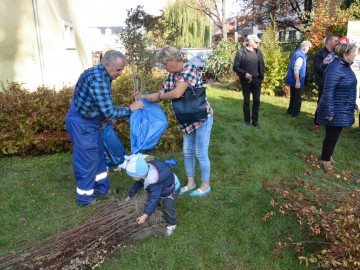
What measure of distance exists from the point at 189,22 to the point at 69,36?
22581mm

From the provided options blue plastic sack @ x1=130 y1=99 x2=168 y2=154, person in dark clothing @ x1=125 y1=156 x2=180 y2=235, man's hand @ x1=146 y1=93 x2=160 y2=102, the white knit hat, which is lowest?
person in dark clothing @ x1=125 y1=156 x2=180 y2=235

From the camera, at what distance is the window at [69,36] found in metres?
11.7

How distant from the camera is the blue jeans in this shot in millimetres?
3903

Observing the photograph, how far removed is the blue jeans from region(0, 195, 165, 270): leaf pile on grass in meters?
1.02

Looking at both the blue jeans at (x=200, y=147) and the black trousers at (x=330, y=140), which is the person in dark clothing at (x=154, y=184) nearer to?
the blue jeans at (x=200, y=147)

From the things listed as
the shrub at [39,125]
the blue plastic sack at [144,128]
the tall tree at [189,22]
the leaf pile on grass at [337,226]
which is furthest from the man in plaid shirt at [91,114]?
the tall tree at [189,22]

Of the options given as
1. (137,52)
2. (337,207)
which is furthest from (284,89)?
(337,207)

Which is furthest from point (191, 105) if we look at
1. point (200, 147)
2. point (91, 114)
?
point (91, 114)

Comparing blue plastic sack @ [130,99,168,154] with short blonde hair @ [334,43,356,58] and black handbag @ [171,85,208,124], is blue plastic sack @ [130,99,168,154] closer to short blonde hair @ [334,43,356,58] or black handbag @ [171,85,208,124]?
black handbag @ [171,85,208,124]

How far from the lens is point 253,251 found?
3.13 m

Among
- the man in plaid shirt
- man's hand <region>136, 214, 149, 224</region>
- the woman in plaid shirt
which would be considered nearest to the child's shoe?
man's hand <region>136, 214, 149, 224</region>

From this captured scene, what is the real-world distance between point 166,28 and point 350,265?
6.53m

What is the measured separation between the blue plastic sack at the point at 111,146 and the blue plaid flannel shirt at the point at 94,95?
0.69 meters

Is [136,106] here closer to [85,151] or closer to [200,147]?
[85,151]
